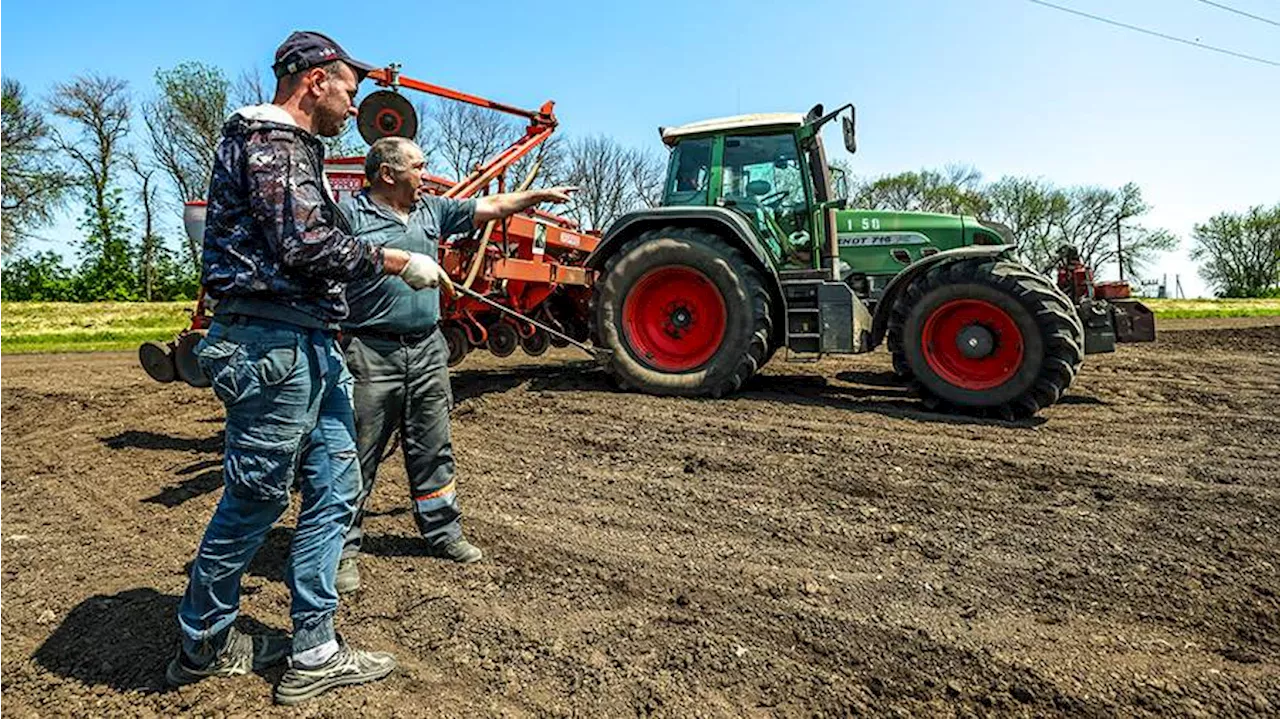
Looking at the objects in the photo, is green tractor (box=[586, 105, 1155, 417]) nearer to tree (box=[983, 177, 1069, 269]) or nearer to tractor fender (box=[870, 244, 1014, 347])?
tractor fender (box=[870, 244, 1014, 347])

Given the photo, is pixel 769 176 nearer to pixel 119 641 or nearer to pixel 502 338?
pixel 502 338

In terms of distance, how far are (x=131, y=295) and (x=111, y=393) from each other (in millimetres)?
24932

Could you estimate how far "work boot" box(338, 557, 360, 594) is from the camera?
2.95 metres

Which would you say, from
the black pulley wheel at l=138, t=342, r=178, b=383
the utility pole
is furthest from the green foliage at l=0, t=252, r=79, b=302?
the utility pole

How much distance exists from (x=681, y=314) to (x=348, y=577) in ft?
13.9

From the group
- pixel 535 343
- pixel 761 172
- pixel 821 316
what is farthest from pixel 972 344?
pixel 535 343

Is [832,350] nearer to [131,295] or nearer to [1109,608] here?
[1109,608]

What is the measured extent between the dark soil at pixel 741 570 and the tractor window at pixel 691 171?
7.09 ft

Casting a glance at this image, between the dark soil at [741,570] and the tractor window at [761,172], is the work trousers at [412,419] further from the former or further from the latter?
the tractor window at [761,172]

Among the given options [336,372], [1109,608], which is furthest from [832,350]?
[336,372]

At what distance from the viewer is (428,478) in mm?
3299

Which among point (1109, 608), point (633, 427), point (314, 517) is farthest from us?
point (633, 427)

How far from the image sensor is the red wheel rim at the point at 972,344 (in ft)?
18.7

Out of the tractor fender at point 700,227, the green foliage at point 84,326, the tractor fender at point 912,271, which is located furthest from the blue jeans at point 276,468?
the green foliage at point 84,326
